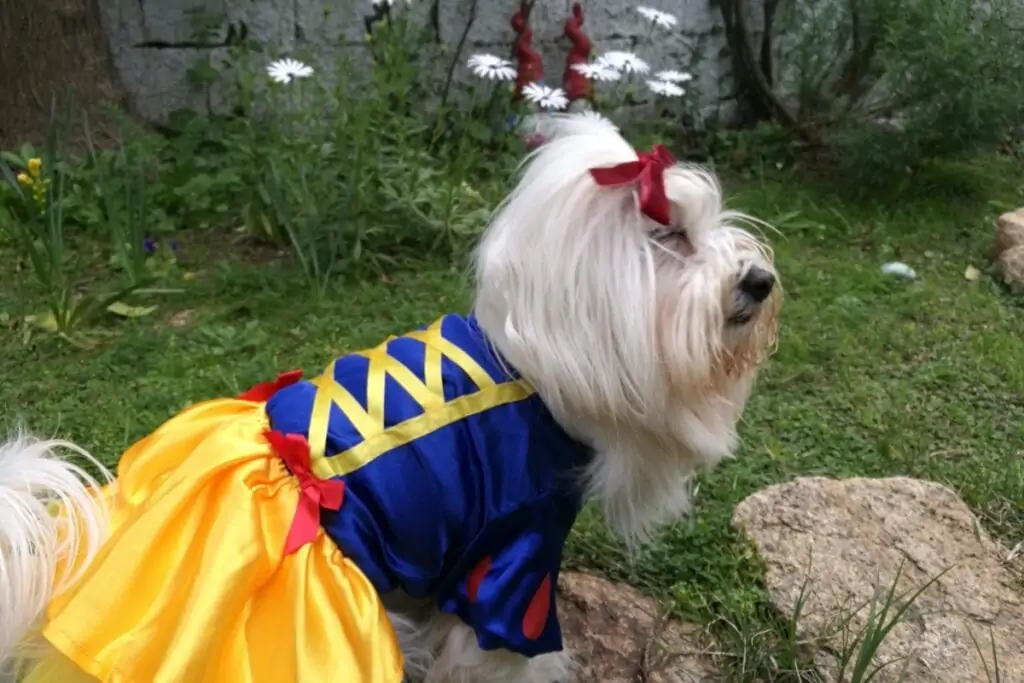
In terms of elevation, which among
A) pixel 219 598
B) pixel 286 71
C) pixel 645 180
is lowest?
pixel 219 598

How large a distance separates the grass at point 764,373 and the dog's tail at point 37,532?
107 centimetres

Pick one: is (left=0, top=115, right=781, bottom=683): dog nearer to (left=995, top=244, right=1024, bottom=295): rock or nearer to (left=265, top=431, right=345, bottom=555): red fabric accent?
(left=265, top=431, right=345, bottom=555): red fabric accent

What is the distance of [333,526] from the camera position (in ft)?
4.96

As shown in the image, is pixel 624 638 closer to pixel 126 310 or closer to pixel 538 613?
pixel 538 613

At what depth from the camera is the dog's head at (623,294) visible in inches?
59.8

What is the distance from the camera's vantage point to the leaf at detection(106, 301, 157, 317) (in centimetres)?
317

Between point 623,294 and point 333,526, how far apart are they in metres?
0.57

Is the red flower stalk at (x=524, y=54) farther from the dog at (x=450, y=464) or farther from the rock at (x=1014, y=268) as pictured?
the dog at (x=450, y=464)

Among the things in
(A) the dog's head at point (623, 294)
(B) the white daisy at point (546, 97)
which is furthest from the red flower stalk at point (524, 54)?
(A) the dog's head at point (623, 294)

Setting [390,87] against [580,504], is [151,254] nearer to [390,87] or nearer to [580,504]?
[390,87]

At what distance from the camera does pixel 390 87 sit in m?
3.41

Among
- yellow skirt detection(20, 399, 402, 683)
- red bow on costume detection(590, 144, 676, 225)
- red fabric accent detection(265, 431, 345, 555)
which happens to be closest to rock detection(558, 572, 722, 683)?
yellow skirt detection(20, 399, 402, 683)

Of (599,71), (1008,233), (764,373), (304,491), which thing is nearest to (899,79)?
(1008,233)

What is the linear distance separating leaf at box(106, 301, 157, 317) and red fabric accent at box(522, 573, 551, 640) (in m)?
2.05
